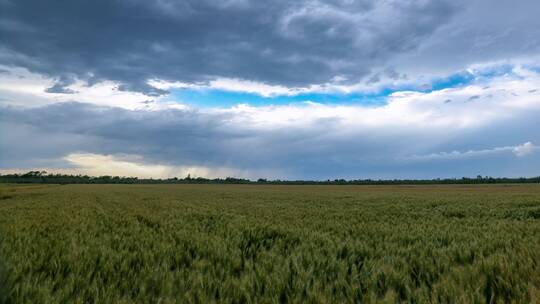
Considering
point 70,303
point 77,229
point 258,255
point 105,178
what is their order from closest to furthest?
point 70,303 → point 258,255 → point 77,229 → point 105,178

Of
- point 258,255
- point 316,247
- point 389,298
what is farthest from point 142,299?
point 316,247

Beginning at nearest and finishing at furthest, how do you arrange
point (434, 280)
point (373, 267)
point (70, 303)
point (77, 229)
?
1. point (70, 303)
2. point (434, 280)
3. point (373, 267)
4. point (77, 229)

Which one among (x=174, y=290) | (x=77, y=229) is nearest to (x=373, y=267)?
(x=174, y=290)

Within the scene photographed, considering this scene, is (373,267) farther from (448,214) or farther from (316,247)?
(448,214)

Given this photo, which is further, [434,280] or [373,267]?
[373,267]

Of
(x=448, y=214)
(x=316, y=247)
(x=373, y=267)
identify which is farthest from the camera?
(x=448, y=214)

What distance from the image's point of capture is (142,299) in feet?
9.92

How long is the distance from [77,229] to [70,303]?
5.81m

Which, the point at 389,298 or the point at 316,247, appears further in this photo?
the point at 316,247

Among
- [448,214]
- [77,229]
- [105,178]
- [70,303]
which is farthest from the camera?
[105,178]

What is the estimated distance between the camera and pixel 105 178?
17575 centimetres

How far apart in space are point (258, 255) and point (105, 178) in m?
196

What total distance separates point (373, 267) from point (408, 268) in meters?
0.48

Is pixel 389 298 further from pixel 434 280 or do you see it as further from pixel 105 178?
pixel 105 178
